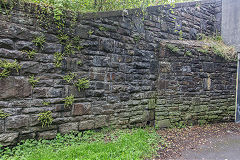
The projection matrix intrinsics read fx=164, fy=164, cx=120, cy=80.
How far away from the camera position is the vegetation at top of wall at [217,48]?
5.74 meters

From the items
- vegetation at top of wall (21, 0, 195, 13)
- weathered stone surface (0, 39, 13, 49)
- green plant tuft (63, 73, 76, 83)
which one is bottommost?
green plant tuft (63, 73, 76, 83)

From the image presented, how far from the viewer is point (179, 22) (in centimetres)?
563

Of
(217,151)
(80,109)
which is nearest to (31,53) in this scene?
(80,109)

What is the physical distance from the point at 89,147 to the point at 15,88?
1.75 m

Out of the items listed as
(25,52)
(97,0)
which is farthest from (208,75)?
(25,52)

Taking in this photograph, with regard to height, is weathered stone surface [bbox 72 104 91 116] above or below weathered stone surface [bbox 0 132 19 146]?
above

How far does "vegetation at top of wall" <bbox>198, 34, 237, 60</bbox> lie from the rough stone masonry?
0.21m

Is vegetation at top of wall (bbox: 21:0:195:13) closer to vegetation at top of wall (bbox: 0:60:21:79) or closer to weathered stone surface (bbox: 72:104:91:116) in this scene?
vegetation at top of wall (bbox: 0:60:21:79)

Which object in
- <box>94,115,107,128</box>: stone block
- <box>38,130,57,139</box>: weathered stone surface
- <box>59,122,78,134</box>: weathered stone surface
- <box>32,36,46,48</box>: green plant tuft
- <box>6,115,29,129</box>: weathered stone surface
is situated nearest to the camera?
<box>6,115,29,129</box>: weathered stone surface

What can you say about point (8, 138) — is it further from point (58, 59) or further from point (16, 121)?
point (58, 59)

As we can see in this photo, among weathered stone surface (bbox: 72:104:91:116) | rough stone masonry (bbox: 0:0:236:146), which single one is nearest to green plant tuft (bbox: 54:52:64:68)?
rough stone masonry (bbox: 0:0:236:146)

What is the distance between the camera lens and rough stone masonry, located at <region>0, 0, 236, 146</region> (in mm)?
3037

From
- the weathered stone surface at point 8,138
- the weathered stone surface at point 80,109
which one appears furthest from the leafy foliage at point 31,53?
the weathered stone surface at point 8,138

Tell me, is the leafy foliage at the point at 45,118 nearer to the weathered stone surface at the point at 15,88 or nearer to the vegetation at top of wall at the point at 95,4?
the weathered stone surface at the point at 15,88
